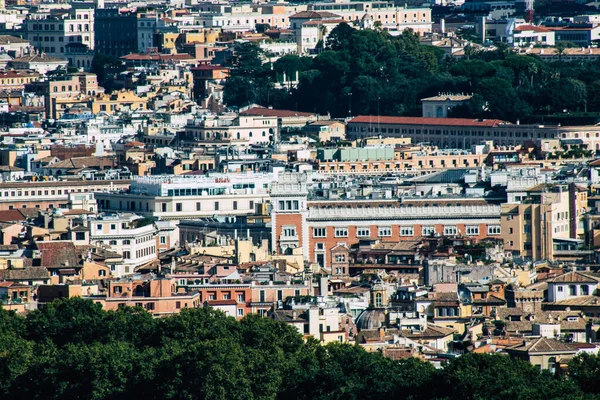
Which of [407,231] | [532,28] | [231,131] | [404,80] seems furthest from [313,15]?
[407,231]

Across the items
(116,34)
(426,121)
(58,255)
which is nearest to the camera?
(58,255)

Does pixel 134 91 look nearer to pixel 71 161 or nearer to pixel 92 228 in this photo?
pixel 71 161

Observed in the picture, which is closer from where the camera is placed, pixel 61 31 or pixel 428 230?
pixel 428 230

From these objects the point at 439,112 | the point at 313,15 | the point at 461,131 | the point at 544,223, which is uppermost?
the point at 313,15

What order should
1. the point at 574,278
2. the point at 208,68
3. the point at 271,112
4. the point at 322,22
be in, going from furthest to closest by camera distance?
the point at 322,22
the point at 208,68
the point at 271,112
the point at 574,278

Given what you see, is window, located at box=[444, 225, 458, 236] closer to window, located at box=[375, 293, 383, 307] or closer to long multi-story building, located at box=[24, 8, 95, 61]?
window, located at box=[375, 293, 383, 307]

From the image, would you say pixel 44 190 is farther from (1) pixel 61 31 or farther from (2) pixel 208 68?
(1) pixel 61 31
